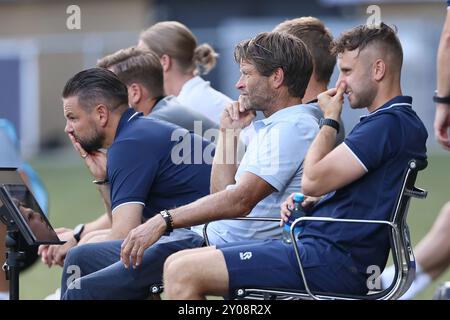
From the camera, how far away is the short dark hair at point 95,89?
5.16 metres

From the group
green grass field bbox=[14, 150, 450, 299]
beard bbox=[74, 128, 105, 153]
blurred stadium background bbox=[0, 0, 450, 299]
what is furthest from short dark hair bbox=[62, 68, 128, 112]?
blurred stadium background bbox=[0, 0, 450, 299]

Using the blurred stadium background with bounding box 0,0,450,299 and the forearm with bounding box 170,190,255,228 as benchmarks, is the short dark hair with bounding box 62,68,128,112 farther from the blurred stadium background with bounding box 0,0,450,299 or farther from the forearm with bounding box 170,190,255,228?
the blurred stadium background with bounding box 0,0,450,299

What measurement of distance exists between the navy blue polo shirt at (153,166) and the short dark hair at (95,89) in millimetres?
97

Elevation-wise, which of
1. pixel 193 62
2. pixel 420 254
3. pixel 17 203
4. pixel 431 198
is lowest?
pixel 431 198

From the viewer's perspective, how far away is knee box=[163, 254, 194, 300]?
4281mm

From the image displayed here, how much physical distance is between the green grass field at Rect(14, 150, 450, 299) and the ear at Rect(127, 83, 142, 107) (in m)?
2.07

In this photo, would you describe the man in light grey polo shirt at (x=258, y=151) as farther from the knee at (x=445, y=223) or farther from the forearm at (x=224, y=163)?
the knee at (x=445, y=223)

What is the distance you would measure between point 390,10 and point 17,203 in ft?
64.1

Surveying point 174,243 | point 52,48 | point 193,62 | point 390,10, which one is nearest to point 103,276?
point 174,243

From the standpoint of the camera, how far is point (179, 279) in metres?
4.29

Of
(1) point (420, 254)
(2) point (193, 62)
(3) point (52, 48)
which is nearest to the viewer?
(1) point (420, 254)

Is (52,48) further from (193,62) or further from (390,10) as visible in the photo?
(193,62)

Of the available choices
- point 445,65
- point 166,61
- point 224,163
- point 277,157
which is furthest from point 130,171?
point 166,61

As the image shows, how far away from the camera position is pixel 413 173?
4359mm
